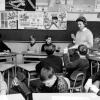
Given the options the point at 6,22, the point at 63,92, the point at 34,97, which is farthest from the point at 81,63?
the point at 6,22

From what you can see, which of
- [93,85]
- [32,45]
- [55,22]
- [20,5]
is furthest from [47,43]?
[93,85]

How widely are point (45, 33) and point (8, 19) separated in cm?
105

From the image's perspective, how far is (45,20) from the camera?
22.4 feet

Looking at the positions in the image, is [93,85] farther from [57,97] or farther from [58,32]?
[58,32]

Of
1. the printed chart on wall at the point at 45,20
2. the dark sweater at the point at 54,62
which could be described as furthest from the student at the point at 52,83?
the printed chart on wall at the point at 45,20

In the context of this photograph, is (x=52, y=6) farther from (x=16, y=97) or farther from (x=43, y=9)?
(x=16, y=97)

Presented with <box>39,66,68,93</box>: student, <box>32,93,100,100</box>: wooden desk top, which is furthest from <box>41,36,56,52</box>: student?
<box>32,93,100,100</box>: wooden desk top

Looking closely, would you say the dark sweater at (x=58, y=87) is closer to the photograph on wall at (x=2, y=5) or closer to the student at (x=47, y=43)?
the student at (x=47, y=43)

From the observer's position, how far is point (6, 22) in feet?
22.1

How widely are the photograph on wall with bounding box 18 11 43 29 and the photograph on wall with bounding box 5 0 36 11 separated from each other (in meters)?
0.16

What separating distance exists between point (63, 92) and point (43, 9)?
4.35 meters

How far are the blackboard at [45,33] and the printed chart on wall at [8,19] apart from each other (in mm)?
107

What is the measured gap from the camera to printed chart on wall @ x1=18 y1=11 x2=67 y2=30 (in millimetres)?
6785

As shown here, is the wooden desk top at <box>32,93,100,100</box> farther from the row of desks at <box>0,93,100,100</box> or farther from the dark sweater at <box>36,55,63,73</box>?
the dark sweater at <box>36,55,63,73</box>
